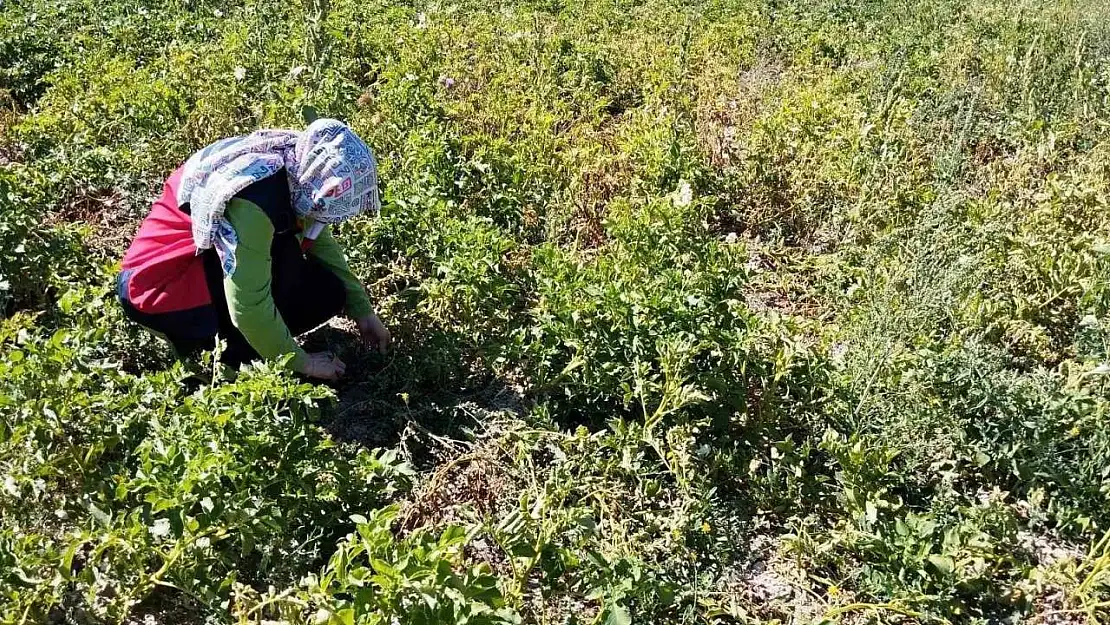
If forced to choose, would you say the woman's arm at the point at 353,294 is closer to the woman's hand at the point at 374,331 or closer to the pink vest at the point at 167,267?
the woman's hand at the point at 374,331

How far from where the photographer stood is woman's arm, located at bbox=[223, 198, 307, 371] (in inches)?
108

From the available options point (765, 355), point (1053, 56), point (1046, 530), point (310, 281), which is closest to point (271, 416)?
point (310, 281)

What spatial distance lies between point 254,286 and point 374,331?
675 mm

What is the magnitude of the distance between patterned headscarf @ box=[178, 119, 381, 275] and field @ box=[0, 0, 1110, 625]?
0.45 metres

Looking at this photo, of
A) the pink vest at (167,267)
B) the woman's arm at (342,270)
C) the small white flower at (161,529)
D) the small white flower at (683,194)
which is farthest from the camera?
the small white flower at (683,194)

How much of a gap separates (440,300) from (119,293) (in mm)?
1123

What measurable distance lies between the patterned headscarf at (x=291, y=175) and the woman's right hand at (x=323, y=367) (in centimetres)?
47

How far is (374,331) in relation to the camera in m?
3.40

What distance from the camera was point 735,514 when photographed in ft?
9.45

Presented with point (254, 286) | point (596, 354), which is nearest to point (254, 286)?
point (254, 286)

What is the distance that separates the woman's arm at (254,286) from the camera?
108 inches

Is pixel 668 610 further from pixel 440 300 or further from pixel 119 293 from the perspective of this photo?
pixel 119 293

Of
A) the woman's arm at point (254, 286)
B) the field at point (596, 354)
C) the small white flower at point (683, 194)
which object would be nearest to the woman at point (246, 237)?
the woman's arm at point (254, 286)

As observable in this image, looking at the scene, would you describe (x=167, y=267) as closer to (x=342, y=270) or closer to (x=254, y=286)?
(x=254, y=286)
